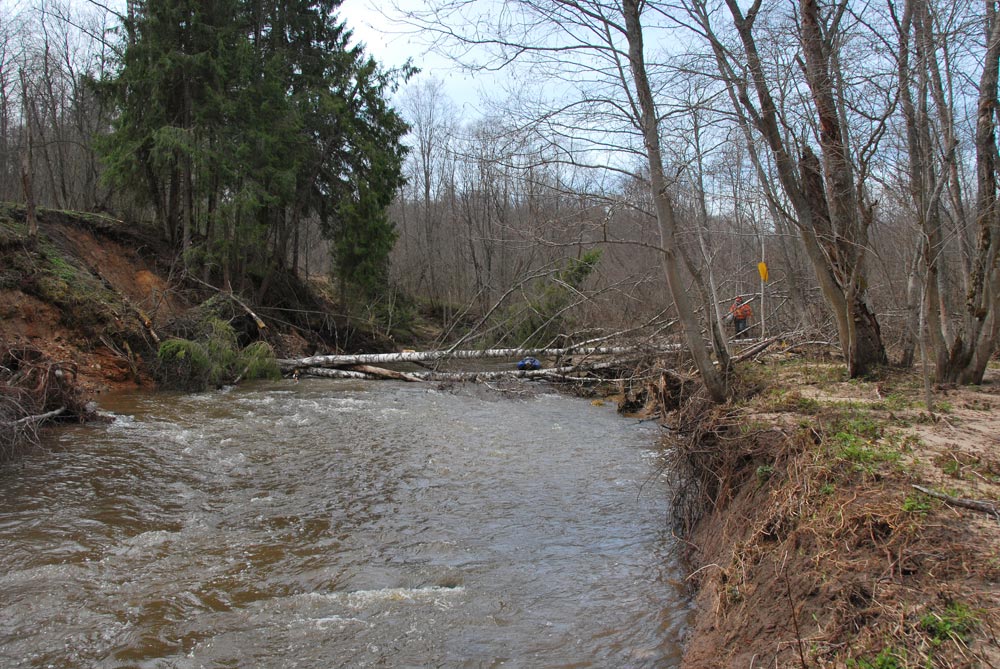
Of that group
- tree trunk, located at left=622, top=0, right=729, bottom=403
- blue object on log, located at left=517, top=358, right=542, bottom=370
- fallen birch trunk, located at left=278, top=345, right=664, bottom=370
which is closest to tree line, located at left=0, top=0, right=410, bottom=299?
fallen birch trunk, located at left=278, top=345, right=664, bottom=370

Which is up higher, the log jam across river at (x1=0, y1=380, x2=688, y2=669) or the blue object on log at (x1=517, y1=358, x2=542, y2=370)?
the blue object on log at (x1=517, y1=358, x2=542, y2=370)

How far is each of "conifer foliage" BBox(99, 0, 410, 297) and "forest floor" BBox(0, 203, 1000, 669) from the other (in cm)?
1625

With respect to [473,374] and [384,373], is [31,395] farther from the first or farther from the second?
[384,373]

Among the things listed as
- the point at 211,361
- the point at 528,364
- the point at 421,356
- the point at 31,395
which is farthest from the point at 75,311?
the point at 528,364

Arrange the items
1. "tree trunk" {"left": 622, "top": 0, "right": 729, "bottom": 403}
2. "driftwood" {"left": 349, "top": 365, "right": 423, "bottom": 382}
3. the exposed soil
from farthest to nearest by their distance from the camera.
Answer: "driftwood" {"left": 349, "top": 365, "right": 423, "bottom": 382} → the exposed soil → "tree trunk" {"left": 622, "top": 0, "right": 729, "bottom": 403}

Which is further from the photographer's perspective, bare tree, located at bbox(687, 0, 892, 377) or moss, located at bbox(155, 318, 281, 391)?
moss, located at bbox(155, 318, 281, 391)

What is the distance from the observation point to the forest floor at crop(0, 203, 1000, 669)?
2.57m

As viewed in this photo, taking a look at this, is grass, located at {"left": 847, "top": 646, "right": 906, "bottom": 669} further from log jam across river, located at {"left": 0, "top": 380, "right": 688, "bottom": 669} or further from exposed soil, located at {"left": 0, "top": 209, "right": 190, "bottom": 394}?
exposed soil, located at {"left": 0, "top": 209, "right": 190, "bottom": 394}

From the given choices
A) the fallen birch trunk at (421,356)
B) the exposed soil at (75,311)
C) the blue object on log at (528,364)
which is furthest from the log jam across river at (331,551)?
the blue object on log at (528,364)

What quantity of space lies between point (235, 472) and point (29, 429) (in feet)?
8.58

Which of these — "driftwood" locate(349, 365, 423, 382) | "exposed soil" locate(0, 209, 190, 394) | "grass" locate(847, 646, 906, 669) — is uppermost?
"exposed soil" locate(0, 209, 190, 394)

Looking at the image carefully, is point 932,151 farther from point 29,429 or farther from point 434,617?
point 29,429

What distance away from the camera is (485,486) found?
7180mm

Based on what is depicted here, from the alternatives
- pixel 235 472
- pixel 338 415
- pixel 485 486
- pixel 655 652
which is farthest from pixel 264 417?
pixel 655 652
